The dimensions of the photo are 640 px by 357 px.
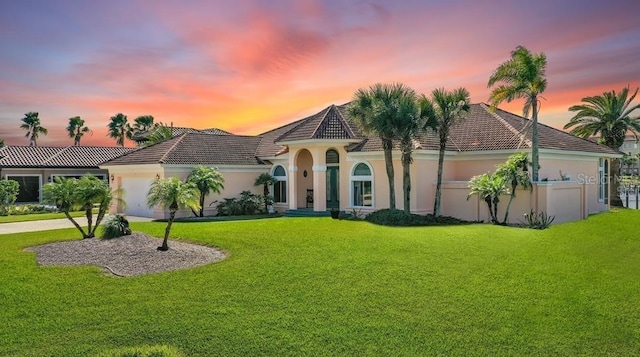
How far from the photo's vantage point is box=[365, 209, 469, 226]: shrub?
24.0 meters

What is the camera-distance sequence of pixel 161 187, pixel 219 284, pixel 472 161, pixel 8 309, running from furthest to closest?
pixel 472 161 < pixel 161 187 < pixel 219 284 < pixel 8 309

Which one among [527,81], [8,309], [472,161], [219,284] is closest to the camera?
[8,309]

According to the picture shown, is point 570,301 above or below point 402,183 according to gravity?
below

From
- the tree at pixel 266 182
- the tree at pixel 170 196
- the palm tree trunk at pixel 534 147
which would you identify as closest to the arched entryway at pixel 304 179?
the tree at pixel 266 182

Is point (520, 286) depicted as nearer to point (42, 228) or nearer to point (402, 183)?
point (402, 183)

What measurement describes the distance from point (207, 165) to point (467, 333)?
24816mm

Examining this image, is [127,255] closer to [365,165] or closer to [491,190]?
[365,165]

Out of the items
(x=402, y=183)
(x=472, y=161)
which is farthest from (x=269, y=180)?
(x=472, y=161)

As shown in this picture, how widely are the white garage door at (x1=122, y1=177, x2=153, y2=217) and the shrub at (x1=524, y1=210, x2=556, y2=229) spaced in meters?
22.3

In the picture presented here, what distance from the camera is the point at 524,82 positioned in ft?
82.0

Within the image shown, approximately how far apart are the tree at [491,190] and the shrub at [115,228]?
16363mm

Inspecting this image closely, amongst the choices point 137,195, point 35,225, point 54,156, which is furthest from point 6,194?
point 35,225

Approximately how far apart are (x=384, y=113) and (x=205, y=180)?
11868 mm

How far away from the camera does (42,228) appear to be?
83.1 feet
